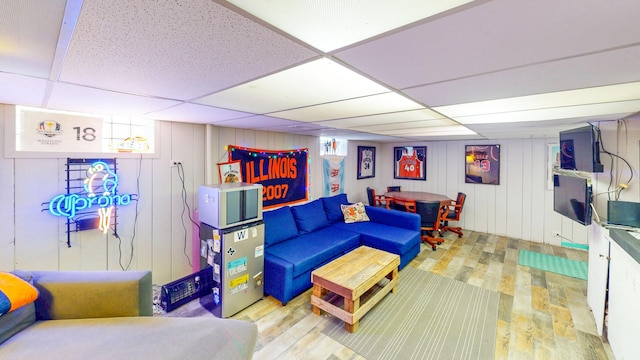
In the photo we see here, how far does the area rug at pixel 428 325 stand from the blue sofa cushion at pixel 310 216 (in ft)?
4.79

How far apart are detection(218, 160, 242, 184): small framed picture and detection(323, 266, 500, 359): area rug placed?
2.07m

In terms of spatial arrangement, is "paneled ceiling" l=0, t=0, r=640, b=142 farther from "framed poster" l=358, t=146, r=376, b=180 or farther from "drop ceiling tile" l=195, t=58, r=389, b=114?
"framed poster" l=358, t=146, r=376, b=180

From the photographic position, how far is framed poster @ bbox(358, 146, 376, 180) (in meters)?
5.96

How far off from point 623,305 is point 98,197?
4.27m

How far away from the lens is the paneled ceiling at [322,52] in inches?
27.3

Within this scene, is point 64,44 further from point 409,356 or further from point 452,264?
point 452,264

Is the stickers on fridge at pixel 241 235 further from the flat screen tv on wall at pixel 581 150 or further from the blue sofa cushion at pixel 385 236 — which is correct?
the flat screen tv on wall at pixel 581 150

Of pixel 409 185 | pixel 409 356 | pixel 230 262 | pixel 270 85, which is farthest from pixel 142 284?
pixel 409 185

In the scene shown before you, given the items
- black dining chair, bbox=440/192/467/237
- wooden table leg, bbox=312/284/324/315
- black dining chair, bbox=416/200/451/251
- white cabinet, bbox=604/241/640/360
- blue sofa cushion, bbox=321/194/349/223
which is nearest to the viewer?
white cabinet, bbox=604/241/640/360

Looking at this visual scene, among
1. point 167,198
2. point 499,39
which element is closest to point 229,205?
point 167,198

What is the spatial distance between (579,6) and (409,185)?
587 centimetres

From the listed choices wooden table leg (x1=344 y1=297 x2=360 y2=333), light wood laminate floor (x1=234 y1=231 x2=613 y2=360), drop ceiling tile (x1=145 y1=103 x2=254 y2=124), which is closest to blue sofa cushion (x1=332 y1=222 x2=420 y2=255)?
light wood laminate floor (x1=234 y1=231 x2=613 y2=360)

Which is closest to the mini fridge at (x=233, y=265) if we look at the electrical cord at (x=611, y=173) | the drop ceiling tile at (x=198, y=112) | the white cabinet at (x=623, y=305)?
the drop ceiling tile at (x=198, y=112)

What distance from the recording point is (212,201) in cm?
257
